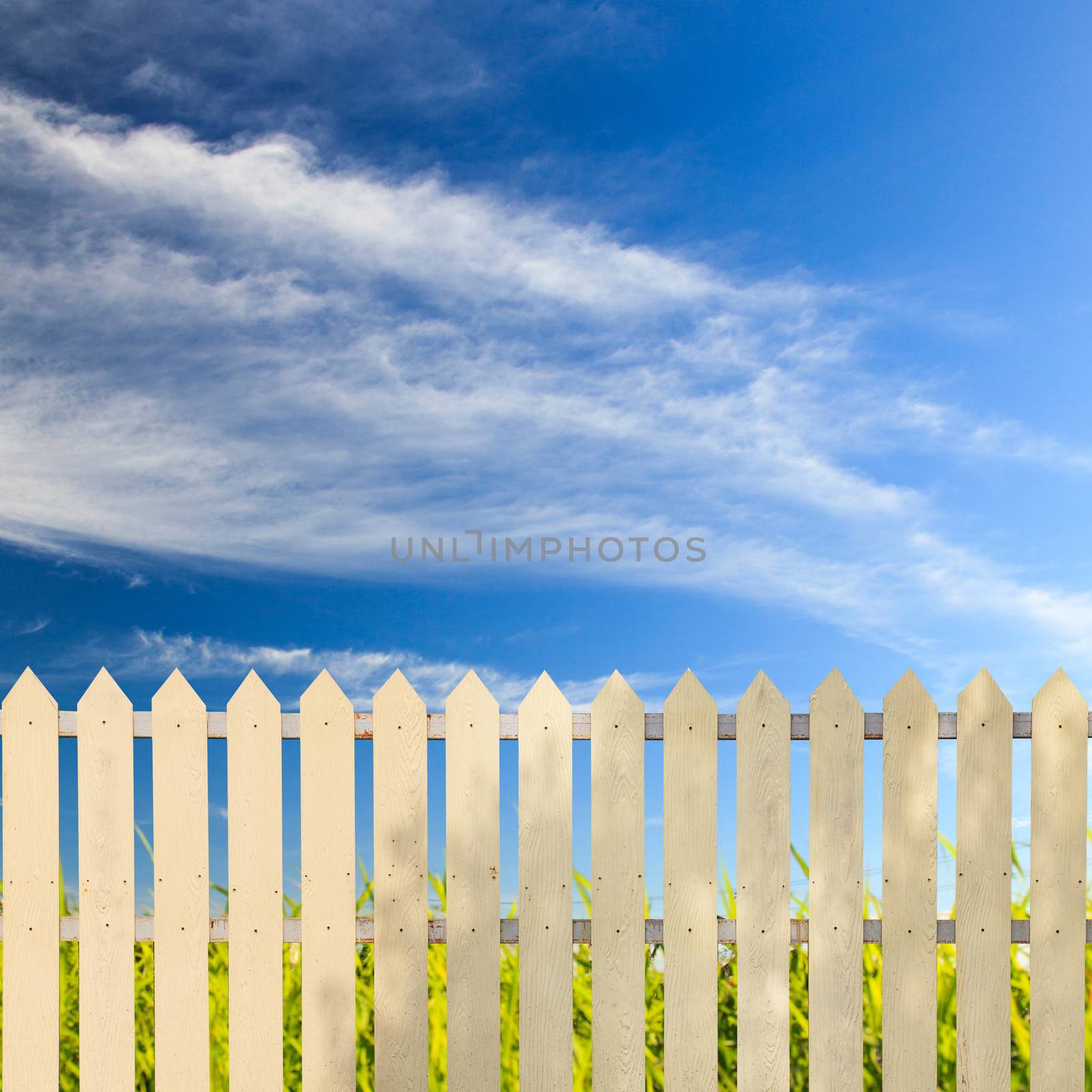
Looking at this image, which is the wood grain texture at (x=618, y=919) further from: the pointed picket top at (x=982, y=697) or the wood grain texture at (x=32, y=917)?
the wood grain texture at (x=32, y=917)

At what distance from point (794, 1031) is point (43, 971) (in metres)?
3.43

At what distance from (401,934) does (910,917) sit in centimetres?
217

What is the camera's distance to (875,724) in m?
4.46

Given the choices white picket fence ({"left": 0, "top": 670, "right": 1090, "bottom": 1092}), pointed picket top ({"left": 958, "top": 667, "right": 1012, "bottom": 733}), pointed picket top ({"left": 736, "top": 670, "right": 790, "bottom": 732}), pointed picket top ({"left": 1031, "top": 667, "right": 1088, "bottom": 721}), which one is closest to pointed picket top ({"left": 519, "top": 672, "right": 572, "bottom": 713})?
white picket fence ({"left": 0, "top": 670, "right": 1090, "bottom": 1092})

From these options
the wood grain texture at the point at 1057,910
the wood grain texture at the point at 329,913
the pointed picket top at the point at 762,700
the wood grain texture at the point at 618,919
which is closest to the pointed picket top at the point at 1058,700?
the wood grain texture at the point at 1057,910

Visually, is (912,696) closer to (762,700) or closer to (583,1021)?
(762,700)

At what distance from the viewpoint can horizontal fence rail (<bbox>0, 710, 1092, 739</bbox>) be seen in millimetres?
4398

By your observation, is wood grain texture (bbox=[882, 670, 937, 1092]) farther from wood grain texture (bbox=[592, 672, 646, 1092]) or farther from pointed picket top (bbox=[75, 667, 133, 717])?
pointed picket top (bbox=[75, 667, 133, 717])

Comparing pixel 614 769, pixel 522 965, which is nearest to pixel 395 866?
pixel 522 965

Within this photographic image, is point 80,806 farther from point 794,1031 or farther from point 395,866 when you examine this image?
point 794,1031

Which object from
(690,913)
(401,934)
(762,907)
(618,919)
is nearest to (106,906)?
(401,934)

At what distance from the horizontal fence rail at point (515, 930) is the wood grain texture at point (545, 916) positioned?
0.07 metres

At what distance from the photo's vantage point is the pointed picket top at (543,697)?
440 cm

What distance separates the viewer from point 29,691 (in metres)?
4.61
